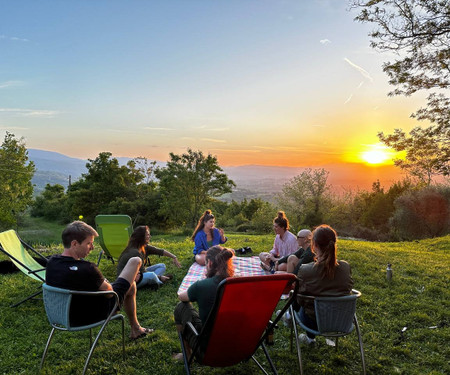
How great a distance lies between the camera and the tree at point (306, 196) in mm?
34281

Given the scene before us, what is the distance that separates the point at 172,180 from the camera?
28.0 metres

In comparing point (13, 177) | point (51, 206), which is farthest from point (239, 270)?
point (51, 206)

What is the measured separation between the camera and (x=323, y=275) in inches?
136

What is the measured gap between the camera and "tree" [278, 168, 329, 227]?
34281 millimetres

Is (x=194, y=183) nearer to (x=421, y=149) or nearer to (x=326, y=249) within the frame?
(x=421, y=149)

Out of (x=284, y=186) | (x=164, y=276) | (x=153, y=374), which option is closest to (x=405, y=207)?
(x=284, y=186)

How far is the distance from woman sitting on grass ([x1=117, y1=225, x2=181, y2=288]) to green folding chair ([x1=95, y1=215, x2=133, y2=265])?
79cm

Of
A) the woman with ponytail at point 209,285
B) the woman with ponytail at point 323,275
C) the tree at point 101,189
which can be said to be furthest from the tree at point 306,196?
the woman with ponytail at point 209,285

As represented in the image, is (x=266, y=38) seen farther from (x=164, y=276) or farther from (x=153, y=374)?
(x=153, y=374)

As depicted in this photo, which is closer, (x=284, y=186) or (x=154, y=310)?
(x=154, y=310)

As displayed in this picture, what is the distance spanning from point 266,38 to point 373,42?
17.3 ft

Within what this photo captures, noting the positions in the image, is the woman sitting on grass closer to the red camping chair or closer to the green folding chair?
the green folding chair

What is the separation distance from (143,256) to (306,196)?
104 feet

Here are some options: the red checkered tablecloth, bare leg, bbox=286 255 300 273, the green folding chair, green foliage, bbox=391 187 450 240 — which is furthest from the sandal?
green foliage, bbox=391 187 450 240
